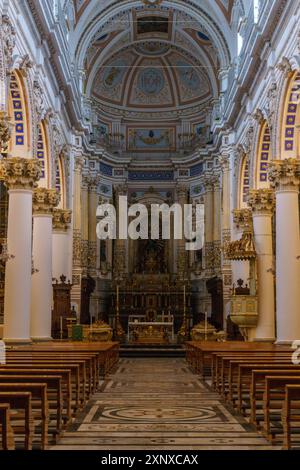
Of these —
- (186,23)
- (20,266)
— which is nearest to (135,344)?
(20,266)

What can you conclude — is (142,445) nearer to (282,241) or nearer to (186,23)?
(282,241)

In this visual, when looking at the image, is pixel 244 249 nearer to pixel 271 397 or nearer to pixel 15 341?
pixel 15 341

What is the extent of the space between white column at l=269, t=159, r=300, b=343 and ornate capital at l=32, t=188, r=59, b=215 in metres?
7.02

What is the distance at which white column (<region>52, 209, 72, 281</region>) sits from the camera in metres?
26.1

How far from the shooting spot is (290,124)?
58.7 feet

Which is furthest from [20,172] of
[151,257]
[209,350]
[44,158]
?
[151,257]

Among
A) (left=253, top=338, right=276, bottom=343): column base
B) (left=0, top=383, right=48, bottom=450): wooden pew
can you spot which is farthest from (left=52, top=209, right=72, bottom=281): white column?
(left=0, top=383, right=48, bottom=450): wooden pew

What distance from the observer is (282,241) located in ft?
57.5

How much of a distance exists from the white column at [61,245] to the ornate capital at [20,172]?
27.3ft

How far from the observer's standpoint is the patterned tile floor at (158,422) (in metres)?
6.75

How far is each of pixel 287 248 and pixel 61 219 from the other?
11.2m

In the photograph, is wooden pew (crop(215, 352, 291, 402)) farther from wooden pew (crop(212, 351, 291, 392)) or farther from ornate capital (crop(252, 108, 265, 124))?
ornate capital (crop(252, 108, 265, 124))

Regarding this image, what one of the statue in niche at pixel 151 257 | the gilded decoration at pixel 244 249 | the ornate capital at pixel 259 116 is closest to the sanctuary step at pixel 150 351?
the gilded decoration at pixel 244 249

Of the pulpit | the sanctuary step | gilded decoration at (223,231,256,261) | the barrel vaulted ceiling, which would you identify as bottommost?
the sanctuary step
